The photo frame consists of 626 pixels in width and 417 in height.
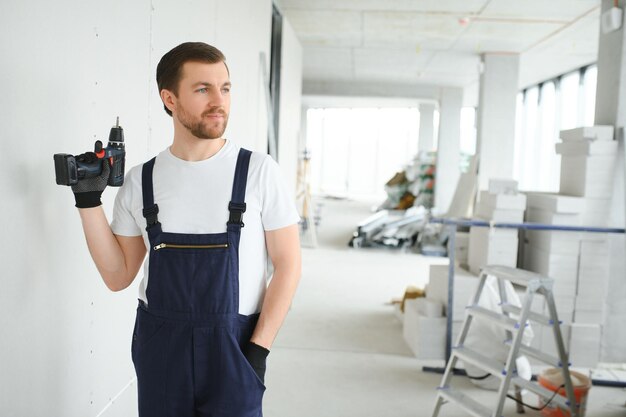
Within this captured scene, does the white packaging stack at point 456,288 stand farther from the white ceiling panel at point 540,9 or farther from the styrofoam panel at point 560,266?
the white ceiling panel at point 540,9

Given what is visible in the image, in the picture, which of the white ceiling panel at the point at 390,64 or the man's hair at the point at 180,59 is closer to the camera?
the man's hair at the point at 180,59

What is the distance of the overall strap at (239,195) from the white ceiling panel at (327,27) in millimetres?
5527

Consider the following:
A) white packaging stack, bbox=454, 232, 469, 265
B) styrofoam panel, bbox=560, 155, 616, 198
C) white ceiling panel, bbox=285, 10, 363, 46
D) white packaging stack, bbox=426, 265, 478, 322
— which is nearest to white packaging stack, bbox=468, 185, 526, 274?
white packaging stack, bbox=426, 265, 478, 322

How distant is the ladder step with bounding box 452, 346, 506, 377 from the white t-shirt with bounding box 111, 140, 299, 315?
1.88 m

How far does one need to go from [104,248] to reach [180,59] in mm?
498

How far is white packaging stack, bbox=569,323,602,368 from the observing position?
4418 millimetres

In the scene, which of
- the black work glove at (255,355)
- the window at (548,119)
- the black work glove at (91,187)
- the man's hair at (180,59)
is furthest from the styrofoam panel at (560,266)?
the window at (548,119)

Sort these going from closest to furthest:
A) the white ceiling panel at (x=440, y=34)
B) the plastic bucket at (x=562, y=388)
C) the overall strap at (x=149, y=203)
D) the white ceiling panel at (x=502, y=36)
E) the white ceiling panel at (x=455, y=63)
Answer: the overall strap at (x=149, y=203) < the plastic bucket at (x=562, y=388) < the white ceiling panel at (x=440, y=34) < the white ceiling panel at (x=502, y=36) < the white ceiling panel at (x=455, y=63)

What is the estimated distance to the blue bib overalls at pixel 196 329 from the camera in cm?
141

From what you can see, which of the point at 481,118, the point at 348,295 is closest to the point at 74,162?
the point at 348,295

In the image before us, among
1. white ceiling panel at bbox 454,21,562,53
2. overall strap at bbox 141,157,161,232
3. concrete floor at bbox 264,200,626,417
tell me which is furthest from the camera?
white ceiling panel at bbox 454,21,562,53

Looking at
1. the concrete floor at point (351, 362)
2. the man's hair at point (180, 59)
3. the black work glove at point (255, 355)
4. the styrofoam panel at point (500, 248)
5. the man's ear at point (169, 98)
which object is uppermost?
the man's hair at point (180, 59)

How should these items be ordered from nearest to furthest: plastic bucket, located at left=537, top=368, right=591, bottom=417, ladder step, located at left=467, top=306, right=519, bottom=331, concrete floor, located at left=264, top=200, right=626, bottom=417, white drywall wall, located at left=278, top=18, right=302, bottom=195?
ladder step, located at left=467, top=306, right=519, bottom=331, plastic bucket, located at left=537, top=368, right=591, bottom=417, concrete floor, located at left=264, top=200, right=626, bottom=417, white drywall wall, located at left=278, top=18, right=302, bottom=195

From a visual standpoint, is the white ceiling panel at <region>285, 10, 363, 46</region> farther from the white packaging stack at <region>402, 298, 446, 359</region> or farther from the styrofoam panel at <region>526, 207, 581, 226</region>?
the white packaging stack at <region>402, 298, 446, 359</region>
